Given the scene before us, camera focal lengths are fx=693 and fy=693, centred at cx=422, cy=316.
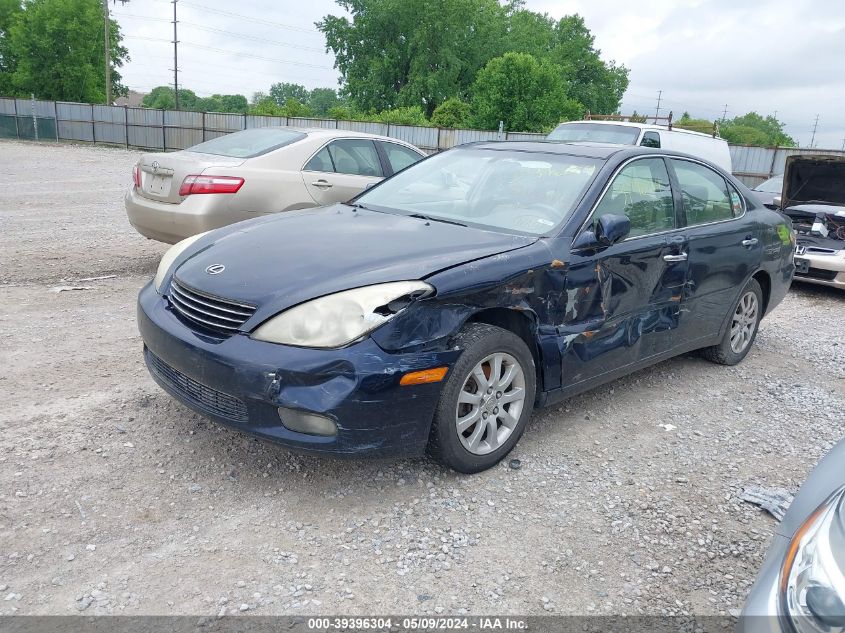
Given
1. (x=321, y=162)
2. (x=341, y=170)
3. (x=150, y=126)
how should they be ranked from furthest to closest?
(x=150, y=126), (x=341, y=170), (x=321, y=162)

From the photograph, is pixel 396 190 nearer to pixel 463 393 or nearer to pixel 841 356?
pixel 463 393

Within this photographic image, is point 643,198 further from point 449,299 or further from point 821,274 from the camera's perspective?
point 821,274

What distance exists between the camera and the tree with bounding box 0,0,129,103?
53.7m

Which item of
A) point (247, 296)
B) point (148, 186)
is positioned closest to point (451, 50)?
point (148, 186)

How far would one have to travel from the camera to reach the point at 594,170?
4047mm

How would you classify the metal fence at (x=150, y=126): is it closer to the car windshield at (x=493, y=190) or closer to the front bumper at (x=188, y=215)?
the front bumper at (x=188, y=215)

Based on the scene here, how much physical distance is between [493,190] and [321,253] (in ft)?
4.28

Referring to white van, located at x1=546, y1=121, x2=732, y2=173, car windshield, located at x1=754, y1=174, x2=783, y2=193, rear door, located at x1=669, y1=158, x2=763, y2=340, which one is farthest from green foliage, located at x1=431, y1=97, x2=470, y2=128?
rear door, located at x1=669, y1=158, x2=763, y2=340

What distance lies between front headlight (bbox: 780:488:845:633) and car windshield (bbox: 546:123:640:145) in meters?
9.79

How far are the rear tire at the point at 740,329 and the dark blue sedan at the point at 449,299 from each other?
366mm

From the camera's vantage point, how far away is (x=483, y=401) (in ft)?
10.8

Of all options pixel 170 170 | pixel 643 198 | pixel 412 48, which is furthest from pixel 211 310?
pixel 412 48

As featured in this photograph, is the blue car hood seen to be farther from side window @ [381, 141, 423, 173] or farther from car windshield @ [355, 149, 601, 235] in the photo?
side window @ [381, 141, 423, 173]

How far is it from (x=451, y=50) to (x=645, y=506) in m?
53.2
